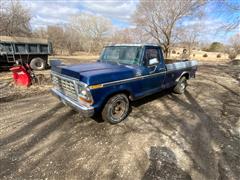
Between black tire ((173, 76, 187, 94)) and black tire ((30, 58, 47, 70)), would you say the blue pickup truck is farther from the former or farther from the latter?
black tire ((30, 58, 47, 70))

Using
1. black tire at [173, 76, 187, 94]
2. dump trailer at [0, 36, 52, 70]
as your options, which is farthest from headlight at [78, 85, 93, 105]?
dump trailer at [0, 36, 52, 70]

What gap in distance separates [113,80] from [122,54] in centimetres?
134

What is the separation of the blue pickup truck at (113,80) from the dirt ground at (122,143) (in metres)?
0.63

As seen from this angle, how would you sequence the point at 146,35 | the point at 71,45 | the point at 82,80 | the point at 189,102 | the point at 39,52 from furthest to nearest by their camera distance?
the point at 71,45 < the point at 146,35 < the point at 39,52 < the point at 189,102 < the point at 82,80

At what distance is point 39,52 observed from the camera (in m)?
10.9

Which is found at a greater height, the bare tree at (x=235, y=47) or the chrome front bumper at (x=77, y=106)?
the bare tree at (x=235, y=47)

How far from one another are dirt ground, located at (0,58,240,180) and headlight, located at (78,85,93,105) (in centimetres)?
84

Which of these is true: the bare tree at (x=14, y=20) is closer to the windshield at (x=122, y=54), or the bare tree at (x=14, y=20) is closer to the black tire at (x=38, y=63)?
the black tire at (x=38, y=63)

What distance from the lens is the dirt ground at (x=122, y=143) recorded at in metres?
2.53

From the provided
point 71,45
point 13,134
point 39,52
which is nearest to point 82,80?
point 13,134

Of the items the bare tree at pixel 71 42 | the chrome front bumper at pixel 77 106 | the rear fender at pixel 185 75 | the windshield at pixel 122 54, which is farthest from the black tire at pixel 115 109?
the bare tree at pixel 71 42

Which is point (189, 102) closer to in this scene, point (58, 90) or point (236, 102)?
point (236, 102)

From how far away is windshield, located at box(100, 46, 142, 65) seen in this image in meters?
4.15

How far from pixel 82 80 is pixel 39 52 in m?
9.71
